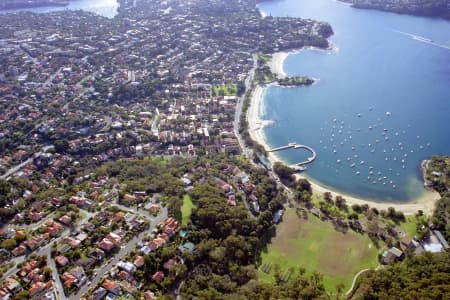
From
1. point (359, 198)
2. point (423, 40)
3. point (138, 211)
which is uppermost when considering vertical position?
point (423, 40)

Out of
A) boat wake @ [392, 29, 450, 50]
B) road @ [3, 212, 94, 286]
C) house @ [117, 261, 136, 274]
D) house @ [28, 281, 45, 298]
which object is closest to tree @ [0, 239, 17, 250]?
road @ [3, 212, 94, 286]

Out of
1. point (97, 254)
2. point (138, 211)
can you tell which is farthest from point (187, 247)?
point (97, 254)

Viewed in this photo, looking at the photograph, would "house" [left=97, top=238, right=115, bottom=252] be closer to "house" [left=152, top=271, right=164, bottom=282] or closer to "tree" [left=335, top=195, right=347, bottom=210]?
"house" [left=152, top=271, right=164, bottom=282]

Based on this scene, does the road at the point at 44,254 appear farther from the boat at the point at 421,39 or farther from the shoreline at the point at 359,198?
the boat at the point at 421,39

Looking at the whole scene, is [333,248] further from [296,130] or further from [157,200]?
[296,130]

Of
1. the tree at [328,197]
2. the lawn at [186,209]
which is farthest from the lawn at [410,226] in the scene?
the lawn at [186,209]

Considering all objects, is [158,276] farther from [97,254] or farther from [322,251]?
[322,251]
